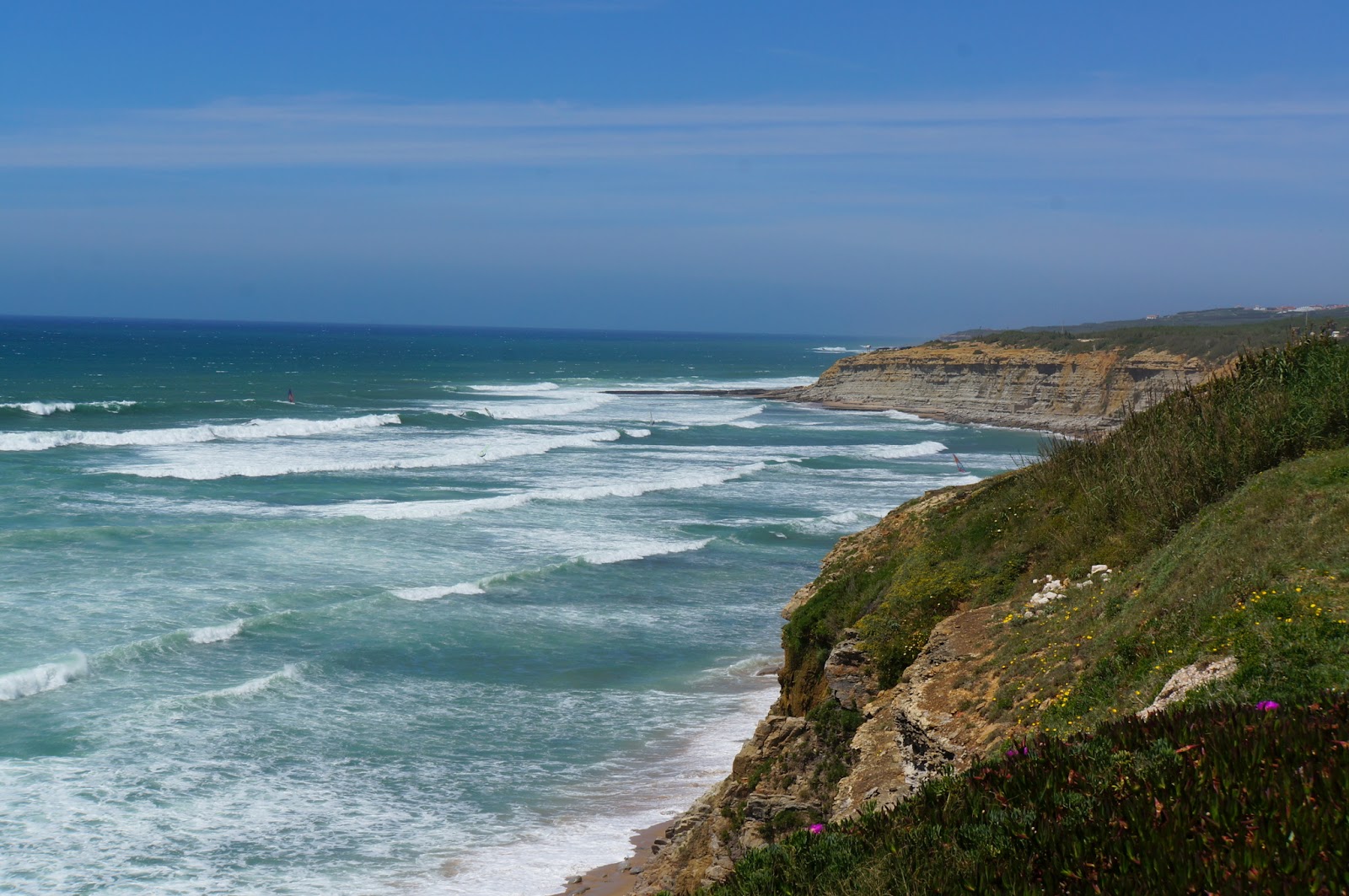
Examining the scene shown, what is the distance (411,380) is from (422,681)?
89.7 meters

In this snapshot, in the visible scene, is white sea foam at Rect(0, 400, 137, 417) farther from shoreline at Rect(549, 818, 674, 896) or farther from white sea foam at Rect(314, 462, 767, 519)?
shoreline at Rect(549, 818, 674, 896)

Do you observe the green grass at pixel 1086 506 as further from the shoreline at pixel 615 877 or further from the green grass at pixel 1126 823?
the green grass at pixel 1126 823

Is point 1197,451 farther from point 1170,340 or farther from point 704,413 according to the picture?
point 1170,340

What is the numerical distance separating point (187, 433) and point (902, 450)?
34.7 metres

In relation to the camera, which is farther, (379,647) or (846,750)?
(379,647)

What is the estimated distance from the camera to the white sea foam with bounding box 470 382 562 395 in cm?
9638

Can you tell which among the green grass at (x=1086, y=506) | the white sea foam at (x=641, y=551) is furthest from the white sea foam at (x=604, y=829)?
the white sea foam at (x=641, y=551)

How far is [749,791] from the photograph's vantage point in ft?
37.1

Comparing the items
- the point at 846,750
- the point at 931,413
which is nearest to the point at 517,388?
the point at 931,413

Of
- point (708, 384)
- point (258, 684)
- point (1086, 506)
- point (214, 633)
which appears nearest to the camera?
point (1086, 506)

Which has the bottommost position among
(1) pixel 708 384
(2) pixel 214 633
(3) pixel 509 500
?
(2) pixel 214 633

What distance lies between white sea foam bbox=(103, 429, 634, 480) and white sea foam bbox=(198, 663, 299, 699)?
23.9 metres

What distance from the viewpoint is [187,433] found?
55625 mm

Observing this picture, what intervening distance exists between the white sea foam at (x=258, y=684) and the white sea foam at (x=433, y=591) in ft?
16.0
